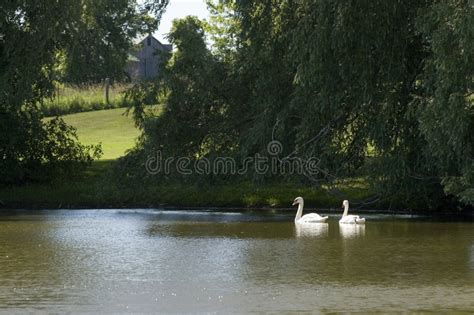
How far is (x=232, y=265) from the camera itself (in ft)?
59.9

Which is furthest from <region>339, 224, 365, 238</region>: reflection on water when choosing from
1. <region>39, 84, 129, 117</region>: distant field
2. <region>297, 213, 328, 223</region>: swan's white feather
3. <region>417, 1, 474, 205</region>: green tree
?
<region>39, 84, 129, 117</region>: distant field

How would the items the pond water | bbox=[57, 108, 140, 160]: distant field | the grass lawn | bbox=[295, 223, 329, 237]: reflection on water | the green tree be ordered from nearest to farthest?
1. the pond water
2. the green tree
3. bbox=[295, 223, 329, 237]: reflection on water
4. the grass lawn
5. bbox=[57, 108, 140, 160]: distant field

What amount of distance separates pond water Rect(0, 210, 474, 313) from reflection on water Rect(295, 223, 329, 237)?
7 centimetres

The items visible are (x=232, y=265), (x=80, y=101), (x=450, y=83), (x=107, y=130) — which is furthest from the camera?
(x=80, y=101)

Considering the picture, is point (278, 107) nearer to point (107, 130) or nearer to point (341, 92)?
point (341, 92)

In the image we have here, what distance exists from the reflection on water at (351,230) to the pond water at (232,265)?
1.6 inches

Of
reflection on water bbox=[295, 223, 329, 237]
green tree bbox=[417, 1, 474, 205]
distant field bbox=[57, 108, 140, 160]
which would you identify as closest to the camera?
green tree bbox=[417, 1, 474, 205]

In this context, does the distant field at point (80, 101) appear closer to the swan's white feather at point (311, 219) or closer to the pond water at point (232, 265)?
the swan's white feather at point (311, 219)

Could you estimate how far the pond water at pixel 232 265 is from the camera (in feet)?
47.4

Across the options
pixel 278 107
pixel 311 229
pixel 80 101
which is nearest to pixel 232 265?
pixel 311 229

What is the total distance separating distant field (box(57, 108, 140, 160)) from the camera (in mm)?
47956

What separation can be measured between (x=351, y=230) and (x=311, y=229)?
922 mm

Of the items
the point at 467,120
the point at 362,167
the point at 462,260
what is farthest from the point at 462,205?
the point at 462,260

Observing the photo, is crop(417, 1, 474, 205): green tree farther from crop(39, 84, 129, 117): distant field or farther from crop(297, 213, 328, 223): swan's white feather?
crop(39, 84, 129, 117): distant field
